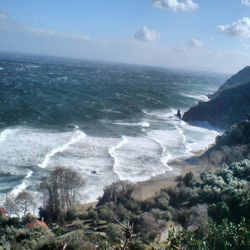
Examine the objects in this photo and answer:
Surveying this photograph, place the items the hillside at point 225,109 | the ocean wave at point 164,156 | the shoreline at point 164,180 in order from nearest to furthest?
the shoreline at point 164,180 < the ocean wave at point 164,156 < the hillside at point 225,109

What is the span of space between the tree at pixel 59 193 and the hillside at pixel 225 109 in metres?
64.4

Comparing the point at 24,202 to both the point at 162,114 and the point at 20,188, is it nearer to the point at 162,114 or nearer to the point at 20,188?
the point at 20,188

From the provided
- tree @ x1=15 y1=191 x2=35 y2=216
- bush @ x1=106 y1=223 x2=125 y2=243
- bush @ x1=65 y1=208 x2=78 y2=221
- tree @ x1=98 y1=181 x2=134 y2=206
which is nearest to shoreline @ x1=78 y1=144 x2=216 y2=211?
tree @ x1=98 y1=181 x2=134 y2=206

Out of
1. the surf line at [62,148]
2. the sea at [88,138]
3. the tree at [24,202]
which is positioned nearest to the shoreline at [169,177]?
the sea at [88,138]

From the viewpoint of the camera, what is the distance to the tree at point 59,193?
4269 cm

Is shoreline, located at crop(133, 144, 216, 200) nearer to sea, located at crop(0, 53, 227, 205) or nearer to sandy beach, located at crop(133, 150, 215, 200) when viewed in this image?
sandy beach, located at crop(133, 150, 215, 200)

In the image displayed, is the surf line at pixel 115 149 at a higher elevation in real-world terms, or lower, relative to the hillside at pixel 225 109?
lower

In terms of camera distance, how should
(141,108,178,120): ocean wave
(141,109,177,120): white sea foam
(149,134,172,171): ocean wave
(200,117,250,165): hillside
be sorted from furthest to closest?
(141,108,178,120): ocean wave, (141,109,177,120): white sea foam, (149,134,172,171): ocean wave, (200,117,250,165): hillside

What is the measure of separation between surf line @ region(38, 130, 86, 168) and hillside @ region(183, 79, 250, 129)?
129ft

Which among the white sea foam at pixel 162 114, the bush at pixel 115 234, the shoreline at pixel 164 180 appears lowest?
the shoreline at pixel 164 180

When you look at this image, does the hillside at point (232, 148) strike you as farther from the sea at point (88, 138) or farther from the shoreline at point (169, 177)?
the sea at point (88, 138)

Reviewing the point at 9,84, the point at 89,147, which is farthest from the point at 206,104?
the point at 9,84

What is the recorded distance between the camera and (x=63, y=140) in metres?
71.2

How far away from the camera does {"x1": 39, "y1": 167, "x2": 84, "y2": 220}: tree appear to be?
4269 centimetres
